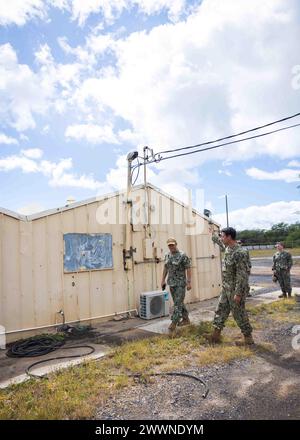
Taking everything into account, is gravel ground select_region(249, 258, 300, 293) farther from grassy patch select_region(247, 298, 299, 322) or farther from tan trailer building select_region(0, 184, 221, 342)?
tan trailer building select_region(0, 184, 221, 342)

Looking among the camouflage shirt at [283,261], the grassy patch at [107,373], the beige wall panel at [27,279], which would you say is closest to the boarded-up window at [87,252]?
the beige wall panel at [27,279]

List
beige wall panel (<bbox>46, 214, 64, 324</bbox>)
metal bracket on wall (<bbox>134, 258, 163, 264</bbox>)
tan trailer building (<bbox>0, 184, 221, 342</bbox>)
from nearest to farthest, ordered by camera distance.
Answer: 1. tan trailer building (<bbox>0, 184, 221, 342</bbox>)
2. beige wall panel (<bbox>46, 214, 64, 324</bbox>)
3. metal bracket on wall (<bbox>134, 258, 163, 264</bbox>)

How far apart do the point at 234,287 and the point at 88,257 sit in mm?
3750

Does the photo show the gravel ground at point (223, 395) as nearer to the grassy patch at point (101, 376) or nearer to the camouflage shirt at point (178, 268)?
the grassy patch at point (101, 376)

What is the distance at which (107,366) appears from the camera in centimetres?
493

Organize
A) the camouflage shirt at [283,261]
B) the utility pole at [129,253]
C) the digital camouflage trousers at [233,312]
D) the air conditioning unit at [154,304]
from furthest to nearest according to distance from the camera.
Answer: the camouflage shirt at [283,261], the utility pole at [129,253], the air conditioning unit at [154,304], the digital camouflage trousers at [233,312]

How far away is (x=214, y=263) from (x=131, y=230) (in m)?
4.00

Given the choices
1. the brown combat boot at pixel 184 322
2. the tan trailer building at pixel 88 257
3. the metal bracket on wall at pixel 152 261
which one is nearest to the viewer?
the tan trailer building at pixel 88 257

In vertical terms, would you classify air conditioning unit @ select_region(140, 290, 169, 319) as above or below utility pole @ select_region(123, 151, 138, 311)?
below

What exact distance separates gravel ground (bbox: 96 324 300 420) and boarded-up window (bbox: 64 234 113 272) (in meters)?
3.95

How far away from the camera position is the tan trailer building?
22.2 ft

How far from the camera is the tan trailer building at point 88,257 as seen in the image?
6.76 m

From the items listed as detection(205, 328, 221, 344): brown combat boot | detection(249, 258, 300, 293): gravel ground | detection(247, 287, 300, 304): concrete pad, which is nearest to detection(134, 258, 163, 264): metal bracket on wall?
detection(247, 287, 300, 304): concrete pad

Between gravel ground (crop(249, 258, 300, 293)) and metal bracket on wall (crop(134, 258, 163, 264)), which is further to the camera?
gravel ground (crop(249, 258, 300, 293))
